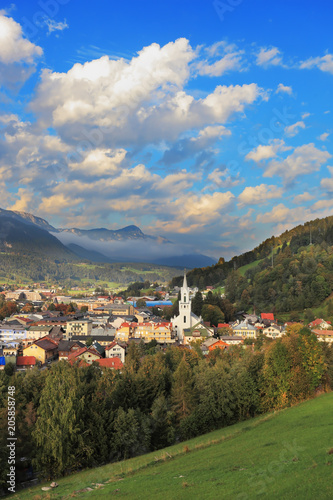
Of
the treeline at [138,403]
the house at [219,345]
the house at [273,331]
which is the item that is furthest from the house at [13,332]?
the house at [273,331]

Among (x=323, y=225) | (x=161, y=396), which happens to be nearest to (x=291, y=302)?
(x=323, y=225)

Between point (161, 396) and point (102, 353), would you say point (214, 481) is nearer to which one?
point (161, 396)

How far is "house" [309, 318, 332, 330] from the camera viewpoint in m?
64.5

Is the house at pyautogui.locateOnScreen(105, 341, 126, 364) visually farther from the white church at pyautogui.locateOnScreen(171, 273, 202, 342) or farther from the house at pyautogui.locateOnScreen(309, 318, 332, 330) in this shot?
the house at pyautogui.locateOnScreen(309, 318, 332, 330)

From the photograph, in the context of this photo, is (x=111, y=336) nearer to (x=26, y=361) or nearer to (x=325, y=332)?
(x=26, y=361)

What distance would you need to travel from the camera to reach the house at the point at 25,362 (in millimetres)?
50625

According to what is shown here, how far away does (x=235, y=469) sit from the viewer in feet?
49.4

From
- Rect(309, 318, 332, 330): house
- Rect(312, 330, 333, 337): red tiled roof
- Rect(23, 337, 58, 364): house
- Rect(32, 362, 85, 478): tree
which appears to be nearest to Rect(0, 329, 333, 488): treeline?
Rect(32, 362, 85, 478): tree

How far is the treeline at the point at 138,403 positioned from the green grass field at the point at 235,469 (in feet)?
6.08

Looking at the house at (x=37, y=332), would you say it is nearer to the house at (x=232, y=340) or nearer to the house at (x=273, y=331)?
the house at (x=232, y=340)

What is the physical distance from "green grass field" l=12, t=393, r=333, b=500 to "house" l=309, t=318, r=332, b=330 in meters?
42.4

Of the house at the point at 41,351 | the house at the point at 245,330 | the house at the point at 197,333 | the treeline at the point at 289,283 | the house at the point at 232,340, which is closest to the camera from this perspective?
the house at the point at 41,351

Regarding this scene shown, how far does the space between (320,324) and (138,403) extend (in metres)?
46.6

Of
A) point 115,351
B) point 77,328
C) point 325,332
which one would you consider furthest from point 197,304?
point 115,351
